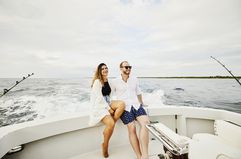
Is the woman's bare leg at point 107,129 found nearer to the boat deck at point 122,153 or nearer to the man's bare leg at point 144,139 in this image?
the boat deck at point 122,153

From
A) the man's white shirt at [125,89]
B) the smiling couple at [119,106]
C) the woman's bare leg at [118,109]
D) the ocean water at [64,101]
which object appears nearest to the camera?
the smiling couple at [119,106]

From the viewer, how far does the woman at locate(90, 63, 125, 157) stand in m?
1.68

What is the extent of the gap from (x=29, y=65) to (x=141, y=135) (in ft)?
43.6

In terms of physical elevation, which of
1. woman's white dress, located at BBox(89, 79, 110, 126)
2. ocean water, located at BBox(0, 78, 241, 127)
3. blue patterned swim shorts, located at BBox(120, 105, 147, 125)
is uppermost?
woman's white dress, located at BBox(89, 79, 110, 126)

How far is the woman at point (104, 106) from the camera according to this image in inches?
66.1

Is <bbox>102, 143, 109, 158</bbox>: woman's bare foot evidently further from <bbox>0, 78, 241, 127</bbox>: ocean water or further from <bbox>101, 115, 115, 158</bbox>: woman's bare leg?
<bbox>0, 78, 241, 127</bbox>: ocean water

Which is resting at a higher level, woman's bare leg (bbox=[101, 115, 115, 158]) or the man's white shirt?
the man's white shirt

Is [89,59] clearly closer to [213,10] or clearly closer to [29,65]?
[29,65]

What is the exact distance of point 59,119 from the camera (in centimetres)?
161

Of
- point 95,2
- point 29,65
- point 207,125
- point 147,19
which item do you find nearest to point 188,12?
point 147,19

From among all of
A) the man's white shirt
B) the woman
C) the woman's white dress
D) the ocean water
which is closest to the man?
the man's white shirt

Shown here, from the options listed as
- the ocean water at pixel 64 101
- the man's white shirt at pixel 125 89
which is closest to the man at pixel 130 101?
the man's white shirt at pixel 125 89

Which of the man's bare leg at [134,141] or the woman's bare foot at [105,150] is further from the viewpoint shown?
the woman's bare foot at [105,150]

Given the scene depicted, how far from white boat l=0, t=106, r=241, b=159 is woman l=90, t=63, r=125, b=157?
155 mm
